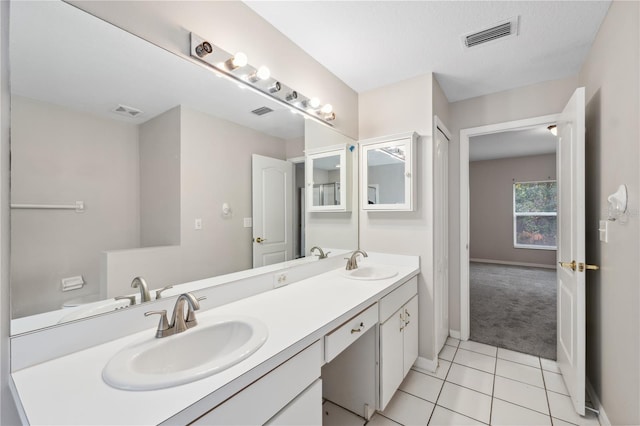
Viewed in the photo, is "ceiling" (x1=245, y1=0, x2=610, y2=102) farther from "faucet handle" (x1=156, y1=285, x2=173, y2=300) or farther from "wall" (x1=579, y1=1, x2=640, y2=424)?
"faucet handle" (x1=156, y1=285, x2=173, y2=300)

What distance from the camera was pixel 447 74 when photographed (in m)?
2.30

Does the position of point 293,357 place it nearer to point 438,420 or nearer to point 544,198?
point 438,420

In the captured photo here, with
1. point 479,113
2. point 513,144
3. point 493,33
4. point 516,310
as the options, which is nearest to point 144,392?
point 493,33

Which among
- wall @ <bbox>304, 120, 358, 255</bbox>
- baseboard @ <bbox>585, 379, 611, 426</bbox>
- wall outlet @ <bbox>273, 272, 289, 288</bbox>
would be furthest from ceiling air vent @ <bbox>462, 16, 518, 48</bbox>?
baseboard @ <bbox>585, 379, 611, 426</bbox>

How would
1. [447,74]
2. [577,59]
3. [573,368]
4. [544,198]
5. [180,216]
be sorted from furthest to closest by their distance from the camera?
[544,198], [447,74], [577,59], [573,368], [180,216]

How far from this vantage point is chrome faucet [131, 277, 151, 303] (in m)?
1.11

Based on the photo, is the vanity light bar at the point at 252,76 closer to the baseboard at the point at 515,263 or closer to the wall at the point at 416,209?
the wall at the point at 416,209

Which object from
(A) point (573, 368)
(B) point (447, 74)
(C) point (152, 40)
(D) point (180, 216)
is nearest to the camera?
(C) point (152, 40)

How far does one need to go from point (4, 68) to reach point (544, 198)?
25.5 feet

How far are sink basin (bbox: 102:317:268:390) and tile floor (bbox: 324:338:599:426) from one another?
102 cm

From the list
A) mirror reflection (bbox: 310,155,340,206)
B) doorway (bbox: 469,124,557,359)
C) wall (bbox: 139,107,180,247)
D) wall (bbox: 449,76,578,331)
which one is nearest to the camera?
wall (bbox: 139,107,180,247)

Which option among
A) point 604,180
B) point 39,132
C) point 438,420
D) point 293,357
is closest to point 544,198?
point 604,180

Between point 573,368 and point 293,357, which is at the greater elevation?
point 293,357

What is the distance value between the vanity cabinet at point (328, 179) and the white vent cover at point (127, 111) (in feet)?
3.57
